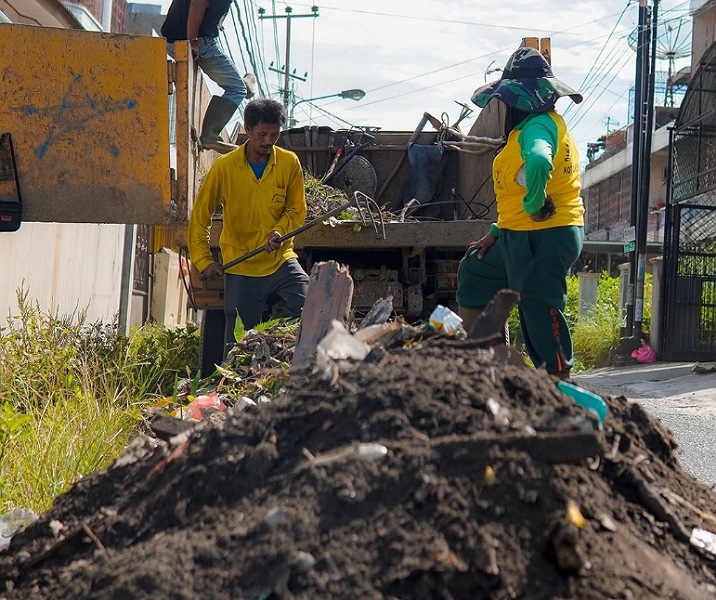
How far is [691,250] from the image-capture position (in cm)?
1467

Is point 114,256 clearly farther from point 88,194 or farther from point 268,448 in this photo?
point 268,448

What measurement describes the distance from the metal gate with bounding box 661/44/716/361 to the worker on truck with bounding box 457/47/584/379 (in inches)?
391

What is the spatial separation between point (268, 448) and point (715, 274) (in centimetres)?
1325

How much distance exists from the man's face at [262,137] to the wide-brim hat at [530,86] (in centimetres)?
161

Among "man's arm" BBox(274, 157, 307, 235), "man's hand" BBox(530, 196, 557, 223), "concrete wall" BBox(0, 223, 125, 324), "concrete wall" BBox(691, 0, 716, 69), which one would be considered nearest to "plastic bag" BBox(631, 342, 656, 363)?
"concrete wall" BBox(0, 223, 125, 324)

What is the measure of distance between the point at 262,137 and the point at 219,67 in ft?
4.39

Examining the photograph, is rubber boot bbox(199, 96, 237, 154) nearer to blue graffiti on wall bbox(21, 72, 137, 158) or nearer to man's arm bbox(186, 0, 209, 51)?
man's arm bbox(186, 0, 209, 51)

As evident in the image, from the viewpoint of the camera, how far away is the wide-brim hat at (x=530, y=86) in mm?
5109

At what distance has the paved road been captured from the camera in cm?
521

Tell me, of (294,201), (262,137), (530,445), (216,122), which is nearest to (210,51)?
Answer: (216,122)

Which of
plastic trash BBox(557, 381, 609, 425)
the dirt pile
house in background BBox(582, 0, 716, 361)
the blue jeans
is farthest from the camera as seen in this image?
house in background BBox(582, 0, 716, 361)

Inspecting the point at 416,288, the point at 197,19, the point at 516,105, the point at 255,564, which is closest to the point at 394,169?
the point at 416,288

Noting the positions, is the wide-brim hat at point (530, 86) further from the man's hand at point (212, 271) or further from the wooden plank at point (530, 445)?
Answer: the wooden plank at point (530, 445)

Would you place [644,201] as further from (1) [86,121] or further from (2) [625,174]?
(2) [625,174]
